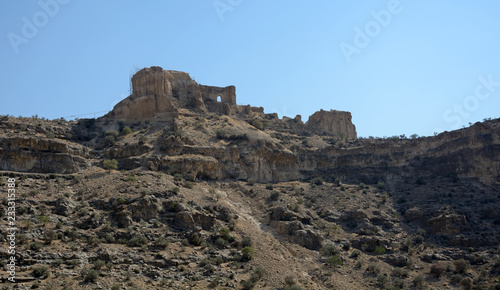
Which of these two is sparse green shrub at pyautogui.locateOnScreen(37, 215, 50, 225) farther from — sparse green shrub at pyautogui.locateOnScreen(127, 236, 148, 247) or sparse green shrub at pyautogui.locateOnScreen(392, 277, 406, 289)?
sparse green shrub at pyautogui.locateOnScreen(392, 277, 406, 289)

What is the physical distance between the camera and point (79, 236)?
107 feet

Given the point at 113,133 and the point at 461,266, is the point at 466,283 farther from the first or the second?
the point at 113,133

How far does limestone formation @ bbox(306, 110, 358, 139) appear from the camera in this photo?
2594 inches

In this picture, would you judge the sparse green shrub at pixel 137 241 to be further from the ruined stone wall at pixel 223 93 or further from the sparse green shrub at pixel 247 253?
the ruined stone wall at pixel 223 93

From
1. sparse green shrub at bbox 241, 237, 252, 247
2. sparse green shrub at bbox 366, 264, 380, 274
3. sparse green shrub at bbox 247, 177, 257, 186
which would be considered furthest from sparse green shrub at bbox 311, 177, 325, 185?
sparse green shrub at bbox 241, 237, 252, 247

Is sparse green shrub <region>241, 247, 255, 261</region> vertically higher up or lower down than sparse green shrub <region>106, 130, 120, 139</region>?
lower down

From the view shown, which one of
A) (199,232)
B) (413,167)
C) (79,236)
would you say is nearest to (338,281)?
(199,232)

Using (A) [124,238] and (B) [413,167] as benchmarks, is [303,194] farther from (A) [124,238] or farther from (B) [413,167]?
(A) [124,238]

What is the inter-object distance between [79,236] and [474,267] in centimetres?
2544

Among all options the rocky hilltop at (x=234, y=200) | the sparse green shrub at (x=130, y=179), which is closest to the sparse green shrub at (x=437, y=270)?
the rocky hilltop at (x=234, y=200)

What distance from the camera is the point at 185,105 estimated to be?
2275 inches
